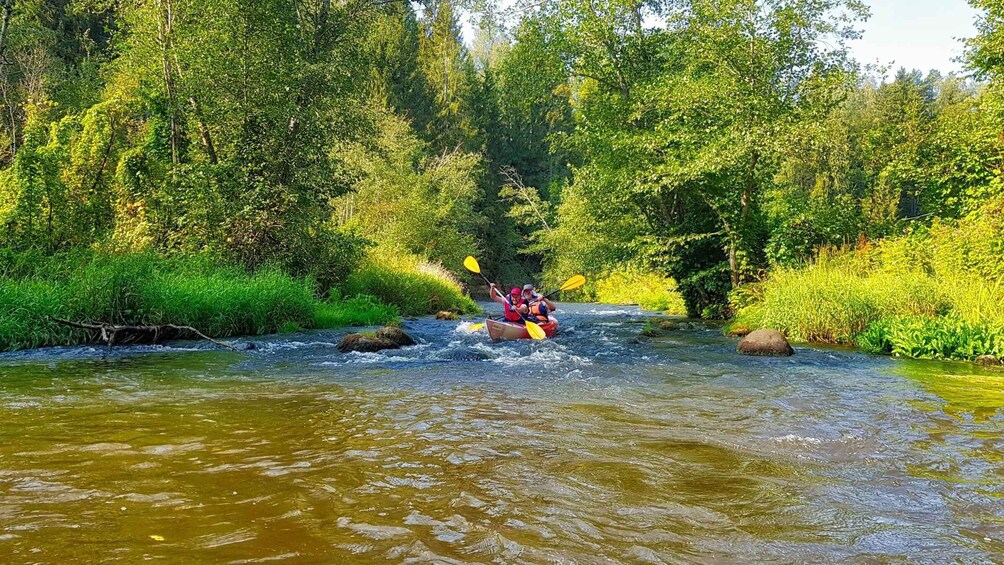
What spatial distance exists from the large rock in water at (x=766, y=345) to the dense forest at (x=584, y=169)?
162 centimetres

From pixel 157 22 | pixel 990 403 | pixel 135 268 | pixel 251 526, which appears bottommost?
pixel 990 403

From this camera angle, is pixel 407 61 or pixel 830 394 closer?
pixel 830 394

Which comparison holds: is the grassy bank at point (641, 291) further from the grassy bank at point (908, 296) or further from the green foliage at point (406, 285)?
the grassy bank at point (908, 296)

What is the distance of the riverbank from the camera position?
923 centimetres

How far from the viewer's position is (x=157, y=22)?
46.1ft

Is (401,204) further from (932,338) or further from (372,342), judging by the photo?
(932,338)

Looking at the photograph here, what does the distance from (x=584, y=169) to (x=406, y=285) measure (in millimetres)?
6121

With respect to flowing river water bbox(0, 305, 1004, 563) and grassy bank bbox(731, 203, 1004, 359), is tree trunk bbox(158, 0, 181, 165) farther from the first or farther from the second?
grassy bank bbox(731, 203, 1004, 359)

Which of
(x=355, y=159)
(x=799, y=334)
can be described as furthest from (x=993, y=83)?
(x=355, y=159)

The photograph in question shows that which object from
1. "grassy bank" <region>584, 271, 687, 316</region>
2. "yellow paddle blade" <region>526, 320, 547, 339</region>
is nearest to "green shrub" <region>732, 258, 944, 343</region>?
"yellow paddle blade" <region>526, 320, 547, 339</region>

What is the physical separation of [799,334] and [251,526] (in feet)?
34.5

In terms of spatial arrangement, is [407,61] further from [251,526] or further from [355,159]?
[251,526]

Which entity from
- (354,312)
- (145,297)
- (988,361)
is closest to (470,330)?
(354,312)

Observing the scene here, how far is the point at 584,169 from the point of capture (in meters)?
16.6
